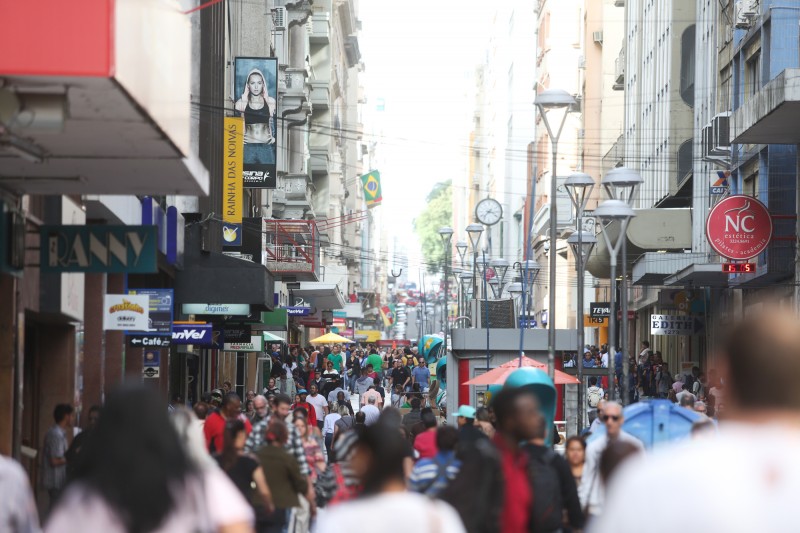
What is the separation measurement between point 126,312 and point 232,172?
570 inches

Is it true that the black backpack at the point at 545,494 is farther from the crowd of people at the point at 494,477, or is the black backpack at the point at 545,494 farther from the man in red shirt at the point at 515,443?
the man in red shirt at the point at 515,443

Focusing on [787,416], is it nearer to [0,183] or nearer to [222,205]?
[0,183]

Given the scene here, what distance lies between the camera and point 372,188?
407 ft

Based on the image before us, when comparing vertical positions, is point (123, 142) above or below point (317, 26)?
below

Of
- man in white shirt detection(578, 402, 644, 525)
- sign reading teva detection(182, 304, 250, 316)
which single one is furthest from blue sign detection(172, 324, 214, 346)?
man in white shirt detection(578, 402, 644, 525)

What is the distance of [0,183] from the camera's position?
13.6 metres

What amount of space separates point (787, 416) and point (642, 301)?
192ft

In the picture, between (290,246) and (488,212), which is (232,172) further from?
(488,212)

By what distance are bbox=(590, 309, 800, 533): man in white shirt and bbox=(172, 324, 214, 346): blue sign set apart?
22.4 metres

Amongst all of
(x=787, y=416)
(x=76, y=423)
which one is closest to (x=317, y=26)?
(x=76, y=423)

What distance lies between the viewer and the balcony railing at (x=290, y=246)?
170 ft

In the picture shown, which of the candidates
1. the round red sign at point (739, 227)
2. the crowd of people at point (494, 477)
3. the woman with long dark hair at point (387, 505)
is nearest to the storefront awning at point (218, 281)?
the round red sign at point (739, 227)

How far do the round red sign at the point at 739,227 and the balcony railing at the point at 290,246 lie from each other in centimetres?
1973

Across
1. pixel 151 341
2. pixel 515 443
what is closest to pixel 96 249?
pixel 515 443
